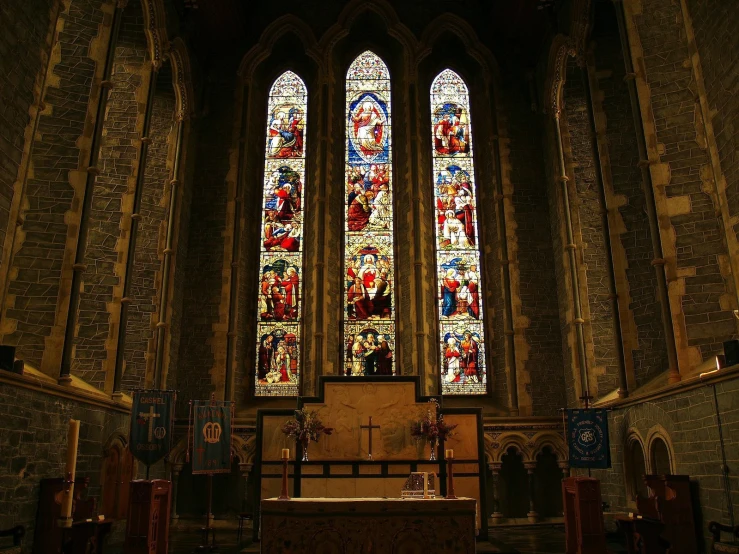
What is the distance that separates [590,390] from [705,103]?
5.21 meters

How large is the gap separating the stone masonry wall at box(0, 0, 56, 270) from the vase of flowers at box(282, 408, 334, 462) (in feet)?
14.7

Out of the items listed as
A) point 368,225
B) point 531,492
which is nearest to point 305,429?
point 531,492

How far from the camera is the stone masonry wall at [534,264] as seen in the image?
13.3 meters

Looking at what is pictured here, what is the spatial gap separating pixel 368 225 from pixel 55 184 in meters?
6.44

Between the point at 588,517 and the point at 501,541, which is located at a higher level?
the point at 588,517

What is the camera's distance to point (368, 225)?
14.6 metres

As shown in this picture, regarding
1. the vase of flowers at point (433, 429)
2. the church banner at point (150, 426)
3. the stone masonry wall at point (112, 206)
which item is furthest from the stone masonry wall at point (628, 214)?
the stone masonry wall at point (112, 206)

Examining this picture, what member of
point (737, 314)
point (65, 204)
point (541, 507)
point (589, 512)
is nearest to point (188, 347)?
point (65, 204)

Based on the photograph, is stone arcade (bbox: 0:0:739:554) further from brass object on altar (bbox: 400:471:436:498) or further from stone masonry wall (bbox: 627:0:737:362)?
brass object on altar (bbox: 400:471:436:498)

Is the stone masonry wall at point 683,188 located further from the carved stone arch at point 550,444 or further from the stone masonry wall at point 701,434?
the carved stone arch at point 550,444

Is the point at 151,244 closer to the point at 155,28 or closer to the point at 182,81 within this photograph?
the point at 182,81

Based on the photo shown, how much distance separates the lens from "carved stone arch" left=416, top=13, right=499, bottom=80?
1513cm

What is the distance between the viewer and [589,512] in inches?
316

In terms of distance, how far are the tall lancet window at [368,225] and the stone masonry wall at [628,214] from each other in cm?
452
